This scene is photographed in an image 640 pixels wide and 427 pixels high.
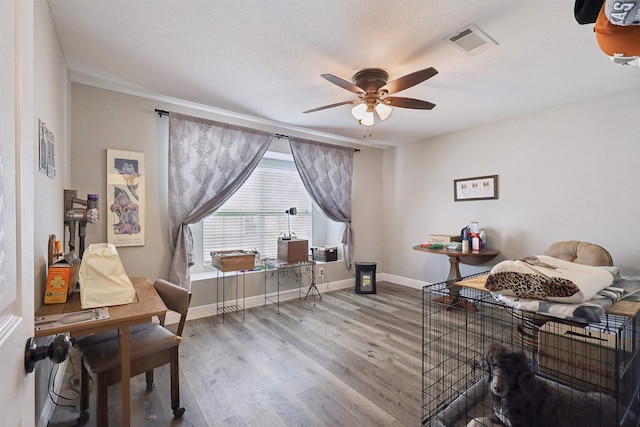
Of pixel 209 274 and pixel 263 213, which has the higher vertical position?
pixel 263 213

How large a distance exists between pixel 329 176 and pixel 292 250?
53.9 inches

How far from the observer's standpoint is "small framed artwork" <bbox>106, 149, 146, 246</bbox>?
2850mm

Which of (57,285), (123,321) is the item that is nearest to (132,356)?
(123,321)

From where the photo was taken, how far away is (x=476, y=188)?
3957 mm

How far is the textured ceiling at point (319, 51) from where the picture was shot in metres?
1.77

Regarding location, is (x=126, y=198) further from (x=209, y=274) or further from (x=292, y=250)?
(x=292, y=250)

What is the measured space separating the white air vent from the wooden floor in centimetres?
251

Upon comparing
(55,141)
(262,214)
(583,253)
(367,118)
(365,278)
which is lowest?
(365,278)

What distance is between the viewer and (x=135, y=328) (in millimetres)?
1853

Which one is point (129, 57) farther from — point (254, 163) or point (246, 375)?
point (246, 375)

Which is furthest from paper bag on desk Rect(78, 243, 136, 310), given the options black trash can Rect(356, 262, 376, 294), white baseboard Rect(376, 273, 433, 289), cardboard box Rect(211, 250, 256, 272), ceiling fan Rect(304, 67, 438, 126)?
white baseboard Rect(376, 273, 433, 289)

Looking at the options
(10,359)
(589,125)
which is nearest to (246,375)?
(10,359)

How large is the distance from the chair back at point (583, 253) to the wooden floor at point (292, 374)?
5.34ft

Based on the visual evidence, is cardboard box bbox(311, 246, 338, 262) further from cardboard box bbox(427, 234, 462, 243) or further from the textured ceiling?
the textured ceiling
